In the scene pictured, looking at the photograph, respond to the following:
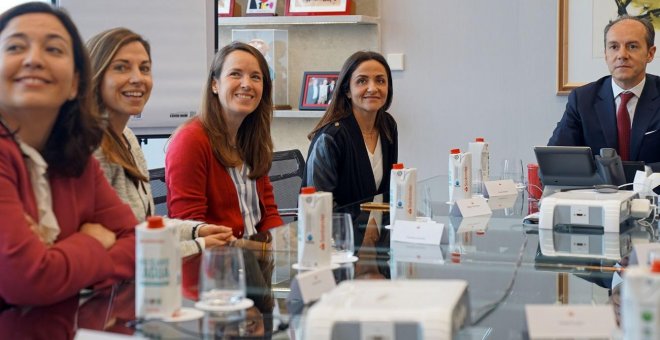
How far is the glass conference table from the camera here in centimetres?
159

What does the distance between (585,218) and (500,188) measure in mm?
900

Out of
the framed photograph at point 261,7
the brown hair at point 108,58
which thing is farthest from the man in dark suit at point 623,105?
the brown hair at point 108,58

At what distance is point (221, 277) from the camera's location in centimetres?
168

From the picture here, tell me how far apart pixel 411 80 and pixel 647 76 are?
5.14ft

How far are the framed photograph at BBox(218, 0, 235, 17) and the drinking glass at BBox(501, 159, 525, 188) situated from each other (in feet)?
7.81

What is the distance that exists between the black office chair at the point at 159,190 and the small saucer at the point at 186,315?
1670 millimetres

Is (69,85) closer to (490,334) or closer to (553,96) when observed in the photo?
(490,334)

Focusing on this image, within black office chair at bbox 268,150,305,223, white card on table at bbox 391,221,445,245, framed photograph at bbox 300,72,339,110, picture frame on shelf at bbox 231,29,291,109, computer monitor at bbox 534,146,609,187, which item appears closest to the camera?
white card on table at bbox 391,221,445,245

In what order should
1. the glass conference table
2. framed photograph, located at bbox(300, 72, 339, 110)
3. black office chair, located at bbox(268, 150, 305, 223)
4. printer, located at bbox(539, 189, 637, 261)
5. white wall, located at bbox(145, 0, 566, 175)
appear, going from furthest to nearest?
1. framed photograph, located at bbox(300, 72, 339, 110)
2. white wall, located at bbox(145, 0, 566, 175)
3. black office chair, located at bbox(268, 150, 305, 223)
4. printer, located at bbox(539, 189, 637, 261)
5. the glass conference table

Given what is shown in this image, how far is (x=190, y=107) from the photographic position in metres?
4.45

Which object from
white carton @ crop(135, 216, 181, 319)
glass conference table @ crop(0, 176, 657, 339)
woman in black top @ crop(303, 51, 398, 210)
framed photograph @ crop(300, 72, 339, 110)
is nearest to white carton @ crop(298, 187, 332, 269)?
glass conference table @ crop(0, 176, 657, 339)

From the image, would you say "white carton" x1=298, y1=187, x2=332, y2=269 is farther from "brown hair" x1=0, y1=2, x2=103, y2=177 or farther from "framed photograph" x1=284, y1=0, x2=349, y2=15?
"framed photograph" x1=284, y1=0, x2=349, y2=15

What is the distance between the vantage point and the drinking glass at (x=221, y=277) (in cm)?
166

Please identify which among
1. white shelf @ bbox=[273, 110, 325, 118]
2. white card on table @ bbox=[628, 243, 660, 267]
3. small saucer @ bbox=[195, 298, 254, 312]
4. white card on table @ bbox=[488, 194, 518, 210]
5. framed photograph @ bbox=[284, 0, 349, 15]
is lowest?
small saucer @ bbox=[195, 298, 254, 312]
